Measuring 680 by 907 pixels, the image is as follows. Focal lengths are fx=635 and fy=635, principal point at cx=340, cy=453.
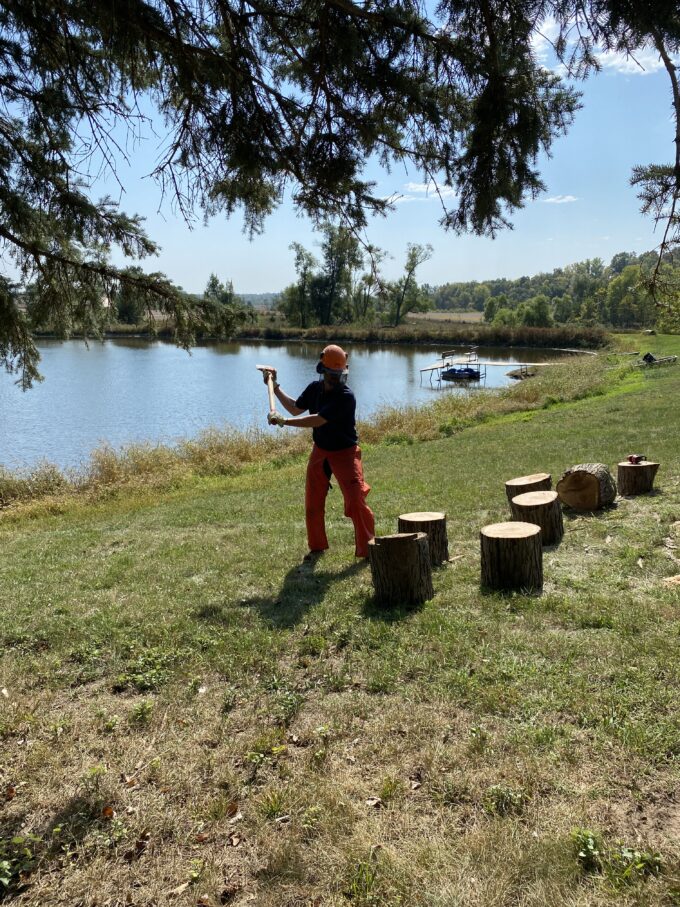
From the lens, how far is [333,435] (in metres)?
6.29

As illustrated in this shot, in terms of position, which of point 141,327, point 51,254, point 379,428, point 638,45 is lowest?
point 379,428

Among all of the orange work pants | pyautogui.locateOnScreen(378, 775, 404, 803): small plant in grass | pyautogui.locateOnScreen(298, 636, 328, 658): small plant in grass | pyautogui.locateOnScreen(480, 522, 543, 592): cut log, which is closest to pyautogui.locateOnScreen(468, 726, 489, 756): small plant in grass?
pyautogui.locateOnScreen(378, 775, 404, 803): small plant in grass

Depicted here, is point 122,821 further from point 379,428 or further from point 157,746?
point 379,428

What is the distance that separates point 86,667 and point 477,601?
314 centimetres

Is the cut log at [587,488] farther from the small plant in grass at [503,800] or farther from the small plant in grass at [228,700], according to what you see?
the small plant in grass at [503,800]

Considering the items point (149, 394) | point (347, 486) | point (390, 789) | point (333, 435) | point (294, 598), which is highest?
point (333, 435)

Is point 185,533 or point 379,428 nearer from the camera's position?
point 185,533

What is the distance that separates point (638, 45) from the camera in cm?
352

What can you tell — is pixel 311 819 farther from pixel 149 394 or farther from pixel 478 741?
pixel 149 394

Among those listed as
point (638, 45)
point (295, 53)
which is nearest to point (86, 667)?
point (295, 53)

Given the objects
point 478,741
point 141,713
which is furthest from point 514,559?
point 141,713

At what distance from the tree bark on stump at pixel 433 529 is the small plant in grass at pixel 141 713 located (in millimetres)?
3120

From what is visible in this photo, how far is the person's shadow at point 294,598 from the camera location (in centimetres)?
539

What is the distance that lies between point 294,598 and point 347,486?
1268mm
